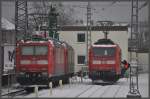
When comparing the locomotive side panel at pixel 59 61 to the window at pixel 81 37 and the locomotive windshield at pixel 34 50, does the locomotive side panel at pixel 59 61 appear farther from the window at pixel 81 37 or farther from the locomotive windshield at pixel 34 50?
the window at pixel 81 37

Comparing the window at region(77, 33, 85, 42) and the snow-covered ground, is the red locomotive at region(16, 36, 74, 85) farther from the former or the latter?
the window at region(77, 33, 85, 42)

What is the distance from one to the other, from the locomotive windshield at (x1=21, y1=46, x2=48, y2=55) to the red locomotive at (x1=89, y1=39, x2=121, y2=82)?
9.40 m

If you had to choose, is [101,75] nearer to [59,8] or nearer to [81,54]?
[81,54]

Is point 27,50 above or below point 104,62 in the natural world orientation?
above

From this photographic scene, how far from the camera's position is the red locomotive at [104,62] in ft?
137

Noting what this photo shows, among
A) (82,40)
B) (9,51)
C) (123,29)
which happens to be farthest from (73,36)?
(9,51)

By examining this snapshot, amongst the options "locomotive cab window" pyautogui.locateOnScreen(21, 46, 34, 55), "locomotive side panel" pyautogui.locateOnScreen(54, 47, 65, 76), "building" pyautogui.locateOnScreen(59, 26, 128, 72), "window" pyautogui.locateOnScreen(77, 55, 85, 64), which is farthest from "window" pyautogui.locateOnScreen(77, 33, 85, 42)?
"locomotive cab window" pyautogui.locateOnScreen(21, 46, 34, 55)

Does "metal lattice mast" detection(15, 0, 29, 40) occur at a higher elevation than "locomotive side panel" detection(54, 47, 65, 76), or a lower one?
higher

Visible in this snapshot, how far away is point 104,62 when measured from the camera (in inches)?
1656

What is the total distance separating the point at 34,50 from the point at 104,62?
9934 millimetres

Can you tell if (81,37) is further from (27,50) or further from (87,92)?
(87,92)

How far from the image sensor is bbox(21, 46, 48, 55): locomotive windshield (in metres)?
33.5

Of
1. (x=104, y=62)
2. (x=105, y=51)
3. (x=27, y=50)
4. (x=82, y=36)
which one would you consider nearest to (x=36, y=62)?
(x=27, y=50)

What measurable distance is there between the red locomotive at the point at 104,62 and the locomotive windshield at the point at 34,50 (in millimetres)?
9397
